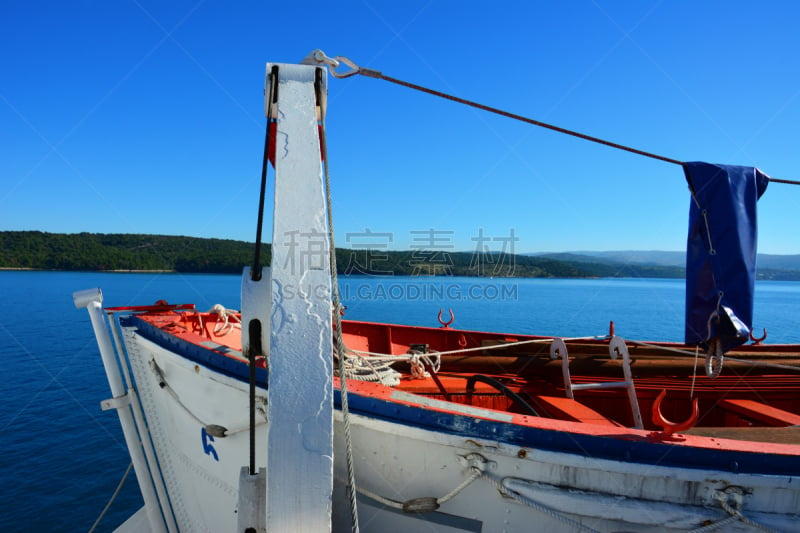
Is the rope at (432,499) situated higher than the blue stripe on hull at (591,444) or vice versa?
the blue stripe on hull at (591,444)

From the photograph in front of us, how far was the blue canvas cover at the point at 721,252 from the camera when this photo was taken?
9.88 feet

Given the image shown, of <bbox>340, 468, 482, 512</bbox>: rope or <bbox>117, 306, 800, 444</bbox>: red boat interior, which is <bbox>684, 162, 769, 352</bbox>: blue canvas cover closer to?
<bbox>117, 306, 800, 444</bbox>: red boat interior

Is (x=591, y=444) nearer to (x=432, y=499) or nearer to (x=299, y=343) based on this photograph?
(x=432, y=499)

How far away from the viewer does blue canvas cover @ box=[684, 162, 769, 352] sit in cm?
301

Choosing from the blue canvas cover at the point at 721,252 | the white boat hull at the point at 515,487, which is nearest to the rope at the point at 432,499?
the white boat hull at the point at 515,487

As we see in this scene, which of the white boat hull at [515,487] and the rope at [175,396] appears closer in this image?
the white boat hull at [515,487]

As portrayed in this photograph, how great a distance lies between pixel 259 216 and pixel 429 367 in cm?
351

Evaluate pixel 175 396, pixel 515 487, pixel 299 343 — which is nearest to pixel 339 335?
pixel 299 343

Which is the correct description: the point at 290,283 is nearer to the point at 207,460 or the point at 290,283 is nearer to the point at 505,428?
the point at 505,428

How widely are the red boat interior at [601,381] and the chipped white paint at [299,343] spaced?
2.18 m

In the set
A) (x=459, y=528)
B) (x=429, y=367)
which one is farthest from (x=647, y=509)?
(x=429, y=367)

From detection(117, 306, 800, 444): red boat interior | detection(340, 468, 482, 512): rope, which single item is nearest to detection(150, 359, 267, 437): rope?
detection(117, 306, 800, 444): red boat interior

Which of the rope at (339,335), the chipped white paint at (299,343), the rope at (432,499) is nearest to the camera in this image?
the chipped white paint at (299,343)

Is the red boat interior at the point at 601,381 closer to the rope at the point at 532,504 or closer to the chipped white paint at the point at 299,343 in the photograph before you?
the rope at the point at 532,504
